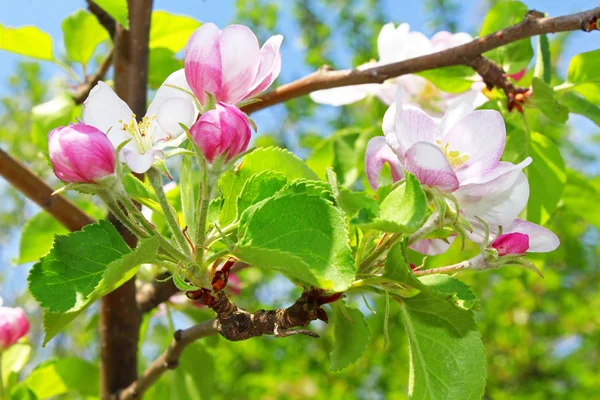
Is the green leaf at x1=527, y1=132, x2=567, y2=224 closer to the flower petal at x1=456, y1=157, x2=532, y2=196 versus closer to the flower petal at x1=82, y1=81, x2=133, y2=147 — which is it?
the flower petal at x1=456, y1=157, x2=532, y2=196

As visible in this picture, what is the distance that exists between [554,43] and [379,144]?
11.7ft

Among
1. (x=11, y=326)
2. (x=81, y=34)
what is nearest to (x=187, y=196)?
(x=11, y=326)

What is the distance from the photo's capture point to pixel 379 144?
2.37ft

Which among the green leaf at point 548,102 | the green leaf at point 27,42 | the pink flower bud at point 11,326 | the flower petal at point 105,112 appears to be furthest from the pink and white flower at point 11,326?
the green leaf at point 548,102

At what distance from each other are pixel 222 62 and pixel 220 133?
108mm

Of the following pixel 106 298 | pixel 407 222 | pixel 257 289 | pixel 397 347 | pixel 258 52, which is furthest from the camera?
pixel 257 289

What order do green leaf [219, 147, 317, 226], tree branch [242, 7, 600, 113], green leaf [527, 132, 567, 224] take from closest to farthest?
green leaf [219, 147, 317, 226] → tree branch [242, 7, 600, 113] → green leaf [527, 132, 567, 224]

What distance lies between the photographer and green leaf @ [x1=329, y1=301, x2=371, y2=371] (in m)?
0.72

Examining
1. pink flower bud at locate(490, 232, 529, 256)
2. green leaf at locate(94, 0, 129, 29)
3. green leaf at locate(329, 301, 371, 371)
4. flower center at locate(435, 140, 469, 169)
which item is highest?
green leaf at locate(94, 0, 129, 29)

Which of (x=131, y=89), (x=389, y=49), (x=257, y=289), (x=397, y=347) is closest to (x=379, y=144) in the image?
(x=389, y=49)

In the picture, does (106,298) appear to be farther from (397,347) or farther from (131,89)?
(397,347)

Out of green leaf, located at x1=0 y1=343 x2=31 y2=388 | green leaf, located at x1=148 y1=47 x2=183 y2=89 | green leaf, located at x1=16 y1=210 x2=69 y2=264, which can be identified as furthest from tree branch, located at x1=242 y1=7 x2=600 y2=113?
green leaf, located at x1=0 y1=343 x2=31 y2=388

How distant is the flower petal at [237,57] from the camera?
63 centimetres

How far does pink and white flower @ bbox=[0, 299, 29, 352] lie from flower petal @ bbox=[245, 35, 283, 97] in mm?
720
